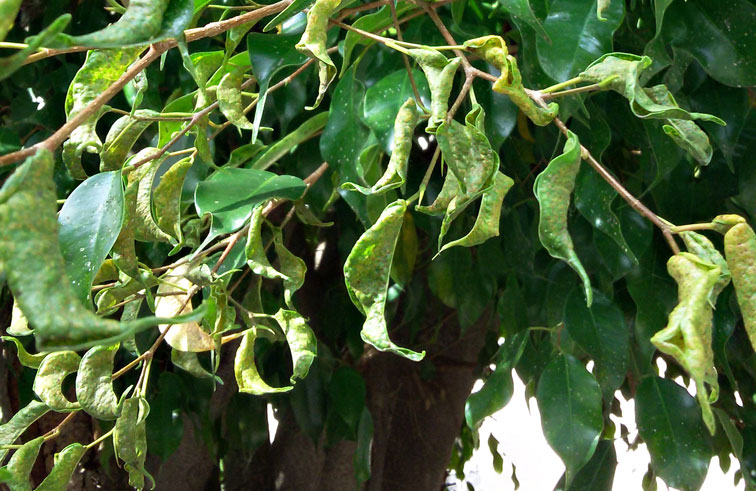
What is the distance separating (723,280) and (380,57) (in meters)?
0.35

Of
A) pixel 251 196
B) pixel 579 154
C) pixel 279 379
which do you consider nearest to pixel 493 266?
pixel 279 379

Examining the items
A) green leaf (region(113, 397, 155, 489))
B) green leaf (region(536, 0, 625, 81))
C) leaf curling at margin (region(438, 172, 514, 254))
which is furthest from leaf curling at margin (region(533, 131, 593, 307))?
green leaf (region(113, 397, 155, 489))

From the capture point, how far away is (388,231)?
35 centimetres

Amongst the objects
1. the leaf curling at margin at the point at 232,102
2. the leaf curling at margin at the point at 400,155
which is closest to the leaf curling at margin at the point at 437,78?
the leaf curling at margin at the point at 400,155

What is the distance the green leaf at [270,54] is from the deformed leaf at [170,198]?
49 millimetres

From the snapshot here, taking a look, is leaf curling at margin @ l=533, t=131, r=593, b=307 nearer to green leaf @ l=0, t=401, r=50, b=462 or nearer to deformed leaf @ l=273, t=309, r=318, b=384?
deformed leaf @ l=273, t=309, r=318, b=384

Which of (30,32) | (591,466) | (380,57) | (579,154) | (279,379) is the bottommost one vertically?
(279,379)

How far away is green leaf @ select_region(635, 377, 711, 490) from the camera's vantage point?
0.63 m

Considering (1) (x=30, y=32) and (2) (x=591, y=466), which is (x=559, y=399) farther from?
(1) (x=30, y=32)

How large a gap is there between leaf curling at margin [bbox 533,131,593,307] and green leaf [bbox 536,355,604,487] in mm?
278

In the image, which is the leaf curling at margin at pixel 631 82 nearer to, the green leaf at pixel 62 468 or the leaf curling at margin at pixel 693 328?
the leaf curling at margin at pixel 693 328

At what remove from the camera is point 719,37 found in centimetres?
57

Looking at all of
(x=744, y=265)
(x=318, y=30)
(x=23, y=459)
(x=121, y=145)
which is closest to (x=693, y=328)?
(x=744, y=265)

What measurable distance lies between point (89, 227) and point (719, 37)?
0.42 m
